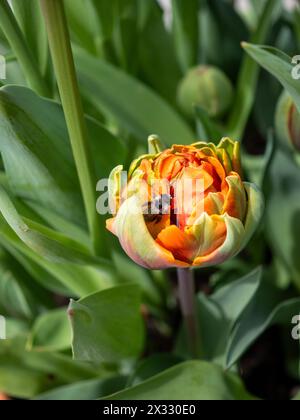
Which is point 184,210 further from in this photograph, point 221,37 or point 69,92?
point 221,37

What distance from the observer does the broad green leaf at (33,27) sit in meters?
0.36

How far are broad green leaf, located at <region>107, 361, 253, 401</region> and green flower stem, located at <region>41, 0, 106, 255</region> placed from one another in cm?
9

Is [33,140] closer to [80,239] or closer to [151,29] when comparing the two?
[80,239]

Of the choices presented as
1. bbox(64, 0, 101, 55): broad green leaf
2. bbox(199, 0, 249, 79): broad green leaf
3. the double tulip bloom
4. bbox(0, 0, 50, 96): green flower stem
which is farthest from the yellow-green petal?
bbox(199, 0, 249, 79): broad green leaf

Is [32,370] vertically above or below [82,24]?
below

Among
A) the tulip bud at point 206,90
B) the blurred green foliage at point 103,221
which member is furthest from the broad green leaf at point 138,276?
the tulip bud at point 206,90

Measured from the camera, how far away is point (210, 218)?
0.28 meters

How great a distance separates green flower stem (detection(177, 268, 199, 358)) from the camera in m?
0.36

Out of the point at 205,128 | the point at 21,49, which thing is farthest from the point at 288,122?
the point at 21,49

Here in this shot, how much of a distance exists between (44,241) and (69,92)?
70 millimetres

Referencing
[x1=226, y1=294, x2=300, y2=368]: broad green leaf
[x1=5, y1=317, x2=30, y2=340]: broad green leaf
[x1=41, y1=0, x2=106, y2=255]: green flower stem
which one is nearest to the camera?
[x1=41, y1=0, x2=106, y2=255]: green flower stem

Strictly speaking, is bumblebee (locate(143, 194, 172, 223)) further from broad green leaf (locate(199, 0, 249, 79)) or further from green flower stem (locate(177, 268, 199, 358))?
broad green leaf (locate(199, 0, 249, 79))

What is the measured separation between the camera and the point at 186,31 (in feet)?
1.66

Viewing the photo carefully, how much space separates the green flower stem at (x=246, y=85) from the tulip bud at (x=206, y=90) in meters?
0.01
